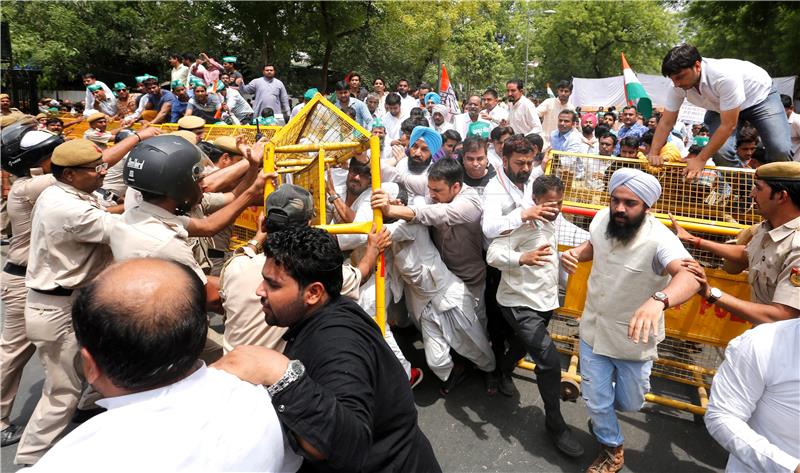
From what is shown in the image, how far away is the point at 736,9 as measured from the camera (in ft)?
63.0

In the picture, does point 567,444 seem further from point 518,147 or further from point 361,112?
point 361,112

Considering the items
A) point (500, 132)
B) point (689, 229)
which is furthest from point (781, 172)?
point (500, 132)

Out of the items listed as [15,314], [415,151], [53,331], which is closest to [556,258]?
[415,151]

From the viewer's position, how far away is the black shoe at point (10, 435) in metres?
3.29

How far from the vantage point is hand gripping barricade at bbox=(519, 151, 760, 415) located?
11.4 ft

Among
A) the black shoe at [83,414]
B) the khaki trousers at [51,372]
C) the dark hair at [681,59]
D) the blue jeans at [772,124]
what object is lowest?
the black shoe at [83,414]

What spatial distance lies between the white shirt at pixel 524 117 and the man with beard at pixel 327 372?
6.73 meters

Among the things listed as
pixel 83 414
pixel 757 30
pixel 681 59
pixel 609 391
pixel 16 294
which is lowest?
pixel 83 414

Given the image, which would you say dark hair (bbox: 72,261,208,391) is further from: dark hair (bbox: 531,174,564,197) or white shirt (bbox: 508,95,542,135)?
white shirt (bbox: 508,95,542,135)

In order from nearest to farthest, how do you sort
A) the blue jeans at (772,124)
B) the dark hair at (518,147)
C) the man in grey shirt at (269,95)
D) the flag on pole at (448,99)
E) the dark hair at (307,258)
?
the dark hair at (307,258)
the blue jeans at (772,124)
the dark hair at (518,147)
the man in grey shirt at (269,95)
the flag on pole at (448,99)

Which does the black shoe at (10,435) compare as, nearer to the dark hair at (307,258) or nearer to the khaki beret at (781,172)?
the dark hair at (307,258)

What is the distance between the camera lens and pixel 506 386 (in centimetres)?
395

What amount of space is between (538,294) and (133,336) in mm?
2766

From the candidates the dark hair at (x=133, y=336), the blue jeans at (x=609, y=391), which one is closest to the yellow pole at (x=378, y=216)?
the blue jeans at (x=609, y=391)
